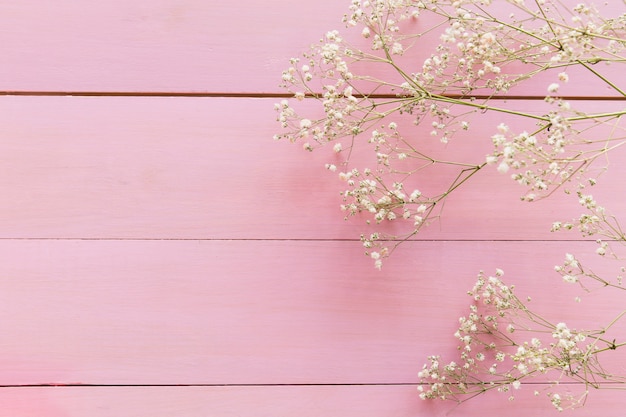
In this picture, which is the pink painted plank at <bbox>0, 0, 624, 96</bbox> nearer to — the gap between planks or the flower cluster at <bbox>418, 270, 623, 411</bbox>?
the gap between planks

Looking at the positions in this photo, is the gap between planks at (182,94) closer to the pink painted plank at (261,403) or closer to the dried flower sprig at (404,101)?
the dried flower sprig at (404,101)

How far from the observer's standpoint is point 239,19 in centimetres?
97

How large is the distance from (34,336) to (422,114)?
734 millimetres

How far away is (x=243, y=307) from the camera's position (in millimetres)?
931

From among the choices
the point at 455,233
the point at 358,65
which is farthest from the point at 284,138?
the point at 455,233

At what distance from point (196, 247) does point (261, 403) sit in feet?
0.91

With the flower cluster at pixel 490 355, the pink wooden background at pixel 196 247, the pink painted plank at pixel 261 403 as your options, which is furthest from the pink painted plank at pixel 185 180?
the pink painted plank at pixel 261 403

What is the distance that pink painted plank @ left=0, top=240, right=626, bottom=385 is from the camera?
0.91 m

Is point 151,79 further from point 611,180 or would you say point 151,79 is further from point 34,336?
point 611,180

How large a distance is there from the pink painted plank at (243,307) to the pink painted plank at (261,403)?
2 cm

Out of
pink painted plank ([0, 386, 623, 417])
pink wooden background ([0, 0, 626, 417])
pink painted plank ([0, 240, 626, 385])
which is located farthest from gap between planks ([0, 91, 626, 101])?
pink painted plank ([0, 386, 623, 417])

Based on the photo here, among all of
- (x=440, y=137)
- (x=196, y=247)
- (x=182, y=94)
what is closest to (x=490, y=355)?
(x=440, y=137)

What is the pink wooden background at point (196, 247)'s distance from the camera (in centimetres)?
92

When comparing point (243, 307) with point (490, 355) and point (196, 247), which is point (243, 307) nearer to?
point (196, 247)
